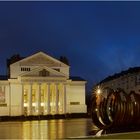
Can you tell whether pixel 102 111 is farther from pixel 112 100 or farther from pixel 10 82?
pixel 10 82

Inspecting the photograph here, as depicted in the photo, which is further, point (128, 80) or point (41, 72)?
point (128, 80)

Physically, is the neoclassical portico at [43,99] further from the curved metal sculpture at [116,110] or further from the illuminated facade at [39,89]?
the curved metal sculpture at [116,110]

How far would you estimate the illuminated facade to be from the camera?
290ft

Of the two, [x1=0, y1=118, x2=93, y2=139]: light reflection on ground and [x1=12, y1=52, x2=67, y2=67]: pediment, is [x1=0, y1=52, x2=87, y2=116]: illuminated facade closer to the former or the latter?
[x1=12, y1=52, x2=67, y2=67]: pediment

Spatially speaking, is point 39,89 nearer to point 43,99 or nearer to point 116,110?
point 43,99

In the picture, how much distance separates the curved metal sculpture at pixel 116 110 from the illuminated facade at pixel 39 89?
196ft

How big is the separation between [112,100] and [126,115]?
1473 mm

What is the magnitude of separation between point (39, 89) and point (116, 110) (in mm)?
63995

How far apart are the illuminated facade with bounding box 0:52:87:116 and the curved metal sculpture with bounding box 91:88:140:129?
196ft

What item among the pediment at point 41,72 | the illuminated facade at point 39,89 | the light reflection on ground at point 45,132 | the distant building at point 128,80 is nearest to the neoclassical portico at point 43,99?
the illuminated facade at point 39,89

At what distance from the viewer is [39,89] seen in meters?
90.1

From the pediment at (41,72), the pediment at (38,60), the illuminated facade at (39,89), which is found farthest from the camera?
the pediment at (38,60)

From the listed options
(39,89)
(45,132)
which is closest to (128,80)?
(39,89)

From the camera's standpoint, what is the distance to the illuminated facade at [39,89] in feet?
290
